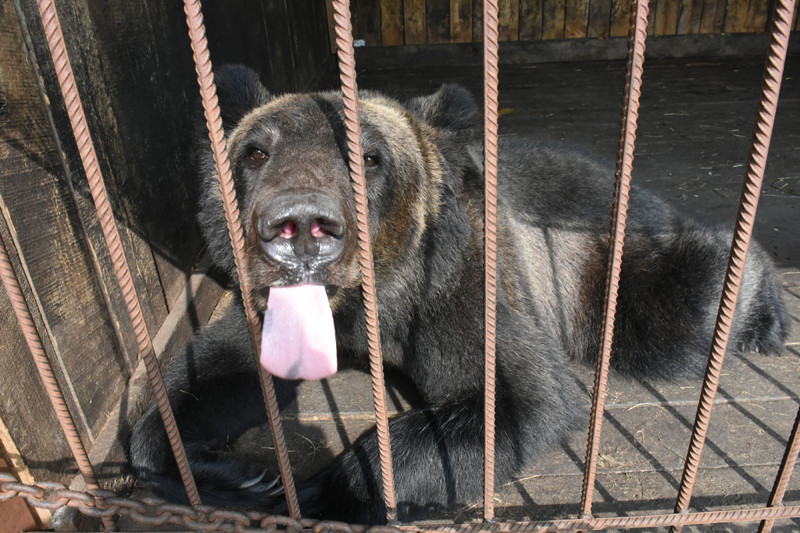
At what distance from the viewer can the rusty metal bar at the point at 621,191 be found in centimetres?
137

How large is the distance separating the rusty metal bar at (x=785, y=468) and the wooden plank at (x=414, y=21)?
37.2 feet

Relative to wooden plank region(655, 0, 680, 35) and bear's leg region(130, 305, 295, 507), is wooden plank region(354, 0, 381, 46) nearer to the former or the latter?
wooden plank region(655, 0, 680, 35)

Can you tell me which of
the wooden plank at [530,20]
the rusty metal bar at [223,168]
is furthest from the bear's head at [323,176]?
the wooden plank at [530,20]

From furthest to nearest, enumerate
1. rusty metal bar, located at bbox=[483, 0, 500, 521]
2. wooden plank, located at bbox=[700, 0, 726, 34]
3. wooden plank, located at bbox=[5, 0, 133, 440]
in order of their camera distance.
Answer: wooden plank, located at bbox=[700, 0, 726, 34] → wooden plank, located at bbox=[5, 0, 133, 440] → rusty metal bar, located at bbox=[483, 0, 500, 521]

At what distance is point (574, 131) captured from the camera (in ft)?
25.4

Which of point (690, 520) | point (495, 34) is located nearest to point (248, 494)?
point (690, 520)

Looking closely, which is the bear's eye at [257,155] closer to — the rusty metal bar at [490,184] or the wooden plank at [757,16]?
the rusty metal bar at [490,184]

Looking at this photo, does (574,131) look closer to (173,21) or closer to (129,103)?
(173,21)

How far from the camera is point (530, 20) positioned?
470 inches

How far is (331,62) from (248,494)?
10.3m

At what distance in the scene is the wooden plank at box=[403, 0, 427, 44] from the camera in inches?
460

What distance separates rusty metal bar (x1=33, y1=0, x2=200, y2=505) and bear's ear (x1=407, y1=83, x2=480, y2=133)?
5.82 ft

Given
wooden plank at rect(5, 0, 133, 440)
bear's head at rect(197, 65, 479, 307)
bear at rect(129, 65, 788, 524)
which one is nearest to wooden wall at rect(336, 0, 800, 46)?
bear at rect(129, 65, 788, 524)

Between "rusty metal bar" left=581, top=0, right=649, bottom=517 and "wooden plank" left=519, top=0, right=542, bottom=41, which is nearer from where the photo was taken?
"rusty metal bar" left=581, top=0, right=649, bottom=517
